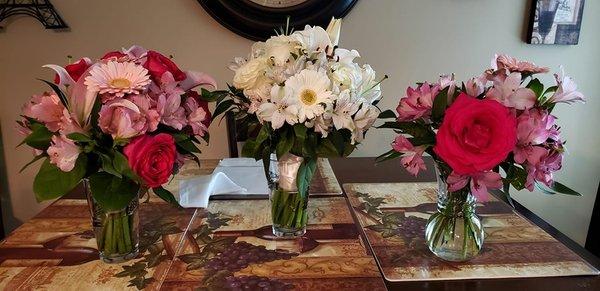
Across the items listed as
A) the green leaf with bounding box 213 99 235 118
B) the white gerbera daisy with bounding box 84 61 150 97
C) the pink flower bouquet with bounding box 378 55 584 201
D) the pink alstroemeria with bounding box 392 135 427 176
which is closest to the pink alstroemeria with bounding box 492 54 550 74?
the pink flower bouquet with bounding box 378 55 584 201

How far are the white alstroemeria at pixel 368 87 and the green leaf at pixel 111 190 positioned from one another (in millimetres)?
477

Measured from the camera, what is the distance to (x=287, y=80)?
79cm

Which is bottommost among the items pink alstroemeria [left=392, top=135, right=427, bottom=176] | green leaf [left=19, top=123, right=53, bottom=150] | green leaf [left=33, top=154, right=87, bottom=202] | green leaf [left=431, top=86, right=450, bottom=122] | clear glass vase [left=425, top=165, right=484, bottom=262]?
clear glass vase [left=425, top=165, right=484, bottom=262]

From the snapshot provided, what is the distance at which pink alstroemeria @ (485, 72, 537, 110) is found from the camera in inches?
28.7

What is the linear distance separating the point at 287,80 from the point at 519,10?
5.33 ft

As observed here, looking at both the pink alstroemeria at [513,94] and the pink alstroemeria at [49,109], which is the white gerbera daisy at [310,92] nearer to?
the pink alstroemeria at [513,94]

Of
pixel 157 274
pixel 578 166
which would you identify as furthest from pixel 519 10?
pixel 157 274

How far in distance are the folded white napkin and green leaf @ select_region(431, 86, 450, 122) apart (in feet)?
1.95

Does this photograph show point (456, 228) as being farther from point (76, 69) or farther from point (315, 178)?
point (76, 69)

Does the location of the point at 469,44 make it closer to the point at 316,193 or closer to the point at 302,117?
the point at 316,193

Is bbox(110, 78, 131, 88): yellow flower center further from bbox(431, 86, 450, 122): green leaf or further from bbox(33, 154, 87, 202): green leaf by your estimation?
bbox(431, 86, 450, 122): green leaf

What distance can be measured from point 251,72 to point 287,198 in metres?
0.29

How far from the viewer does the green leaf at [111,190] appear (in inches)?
29.2

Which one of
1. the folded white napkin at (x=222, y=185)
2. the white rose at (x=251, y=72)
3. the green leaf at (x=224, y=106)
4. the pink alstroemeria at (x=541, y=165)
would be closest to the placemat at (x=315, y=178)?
the folded white napkin at (x=222, y=185)
